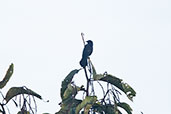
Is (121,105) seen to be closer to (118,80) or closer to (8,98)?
(118,80)

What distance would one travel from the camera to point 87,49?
15.3 ft

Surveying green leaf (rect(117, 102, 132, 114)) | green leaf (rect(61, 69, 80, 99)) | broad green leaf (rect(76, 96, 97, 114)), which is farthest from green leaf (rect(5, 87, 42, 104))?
green leaf (rect(117, 102, 132, 114))

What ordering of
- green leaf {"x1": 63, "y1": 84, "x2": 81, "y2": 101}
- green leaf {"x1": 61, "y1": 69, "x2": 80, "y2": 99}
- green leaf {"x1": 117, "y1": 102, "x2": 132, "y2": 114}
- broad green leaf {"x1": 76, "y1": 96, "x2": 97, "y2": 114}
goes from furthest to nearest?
1. green leaf {"x1": 61, "y1": 69, "x2": 80, "y2": 99}
2. green leaf {"x1": 117, "y1": 102, "x2": 132, "y2": 114}
3. green leaf {"x1": 63, "y1": 84, "x2": 81, "y2": 101}
4. broad green leaf {"x1": 76, "y1": 96, "x2": 97, "y2": 114}

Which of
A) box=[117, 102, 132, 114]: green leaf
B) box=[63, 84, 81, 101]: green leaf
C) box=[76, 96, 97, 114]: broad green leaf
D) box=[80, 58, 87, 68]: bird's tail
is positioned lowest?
box=[76, 96, 97, 114]: broad green leaf

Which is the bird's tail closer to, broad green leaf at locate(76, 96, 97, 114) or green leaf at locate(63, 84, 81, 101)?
green leaf at locate(63, 84, 81, 101)

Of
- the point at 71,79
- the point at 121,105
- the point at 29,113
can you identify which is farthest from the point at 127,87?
the point at 29,113

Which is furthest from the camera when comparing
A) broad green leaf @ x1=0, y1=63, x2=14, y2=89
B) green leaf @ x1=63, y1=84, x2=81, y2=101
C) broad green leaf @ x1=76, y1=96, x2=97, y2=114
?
green leaf @ x1=63, y1=84, x2=81, y2=101

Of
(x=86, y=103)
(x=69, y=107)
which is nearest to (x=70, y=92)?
(x=69, y=107)

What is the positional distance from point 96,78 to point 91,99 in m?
0.35

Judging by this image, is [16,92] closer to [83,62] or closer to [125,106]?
[83,62]

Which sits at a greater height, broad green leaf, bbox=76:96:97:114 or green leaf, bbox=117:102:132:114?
green leaf, bbox=117:102:132:114

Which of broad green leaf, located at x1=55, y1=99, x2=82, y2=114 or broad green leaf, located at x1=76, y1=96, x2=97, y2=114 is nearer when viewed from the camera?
broad green leaf, located at x1=76, y1=96, x2=97, y2=114

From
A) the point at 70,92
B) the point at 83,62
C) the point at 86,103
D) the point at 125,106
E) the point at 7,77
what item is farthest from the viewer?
the point at 83,62

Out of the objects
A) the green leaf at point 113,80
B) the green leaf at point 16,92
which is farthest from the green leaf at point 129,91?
the green leaf at point 16,92
